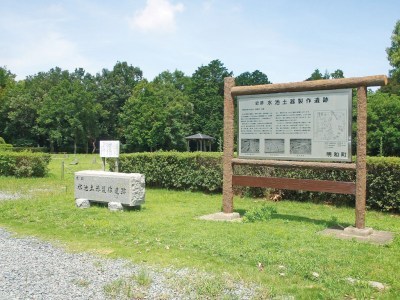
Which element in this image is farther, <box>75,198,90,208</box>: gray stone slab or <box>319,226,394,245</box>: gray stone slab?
<box>75,198,90,208</box>: gray stone slab

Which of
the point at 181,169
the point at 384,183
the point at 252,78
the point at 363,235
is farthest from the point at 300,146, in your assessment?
the point at 252,78

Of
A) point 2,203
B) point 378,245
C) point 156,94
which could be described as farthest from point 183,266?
point 156,94

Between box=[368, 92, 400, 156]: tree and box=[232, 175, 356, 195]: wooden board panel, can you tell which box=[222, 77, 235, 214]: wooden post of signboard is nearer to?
box=[232, 175, 356, 195]: wooden board panel

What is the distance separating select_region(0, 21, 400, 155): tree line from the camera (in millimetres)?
50906

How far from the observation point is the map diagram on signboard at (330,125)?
8.13 meters

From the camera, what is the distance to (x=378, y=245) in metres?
6.82

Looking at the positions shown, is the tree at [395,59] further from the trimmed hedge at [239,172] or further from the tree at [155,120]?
the trimmed hedge at [239,172]

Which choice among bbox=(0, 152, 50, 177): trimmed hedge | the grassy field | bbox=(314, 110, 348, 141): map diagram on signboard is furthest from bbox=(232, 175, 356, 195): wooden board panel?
bbox=(0, 152, 50, 177): trimmed hedge

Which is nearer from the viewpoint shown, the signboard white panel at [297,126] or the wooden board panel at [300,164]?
the wooden board panel at [300,164]

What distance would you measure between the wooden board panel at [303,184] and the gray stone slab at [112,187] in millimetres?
2379

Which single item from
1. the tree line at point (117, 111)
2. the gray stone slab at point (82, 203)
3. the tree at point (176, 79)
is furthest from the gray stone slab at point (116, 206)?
the tree at point (176, 79)

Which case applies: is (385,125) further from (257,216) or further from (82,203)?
(82,203)

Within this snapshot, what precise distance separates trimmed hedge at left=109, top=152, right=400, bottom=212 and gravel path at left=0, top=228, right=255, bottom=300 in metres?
7.20

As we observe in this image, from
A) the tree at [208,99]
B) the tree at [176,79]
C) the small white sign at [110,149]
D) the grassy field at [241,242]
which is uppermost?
the tree at [176,79]
